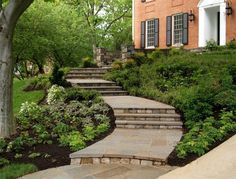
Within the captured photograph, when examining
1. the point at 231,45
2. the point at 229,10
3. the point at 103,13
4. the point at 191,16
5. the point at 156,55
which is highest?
the point at 103,13

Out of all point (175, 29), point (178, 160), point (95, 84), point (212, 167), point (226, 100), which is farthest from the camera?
point (175, 29)

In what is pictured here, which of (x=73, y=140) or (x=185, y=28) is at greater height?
(x=185, y=28)

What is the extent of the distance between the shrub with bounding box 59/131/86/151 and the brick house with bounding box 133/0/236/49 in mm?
12333

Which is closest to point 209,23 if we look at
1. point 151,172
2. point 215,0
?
point 215,0

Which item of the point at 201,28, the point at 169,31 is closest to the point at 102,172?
the point at 201,28

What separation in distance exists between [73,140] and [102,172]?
1.82 meters

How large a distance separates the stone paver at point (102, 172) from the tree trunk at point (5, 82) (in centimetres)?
264

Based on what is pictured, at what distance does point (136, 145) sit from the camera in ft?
24.1

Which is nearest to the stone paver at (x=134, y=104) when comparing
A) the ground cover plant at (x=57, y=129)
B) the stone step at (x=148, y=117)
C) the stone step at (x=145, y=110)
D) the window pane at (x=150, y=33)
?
the stone step at (x=145, y=110)

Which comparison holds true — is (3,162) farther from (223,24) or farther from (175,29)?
(175,29)

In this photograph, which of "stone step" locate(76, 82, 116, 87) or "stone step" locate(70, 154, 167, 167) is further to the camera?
"stone step" locate(76, 82, 116, 87)

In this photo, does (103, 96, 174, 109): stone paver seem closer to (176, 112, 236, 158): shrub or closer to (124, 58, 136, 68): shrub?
(176, 112, 236, 158): shrub

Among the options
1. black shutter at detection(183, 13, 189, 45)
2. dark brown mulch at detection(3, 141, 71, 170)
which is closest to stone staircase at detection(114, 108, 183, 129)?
dark brown mulch at detection(3, 141, 71, 170)

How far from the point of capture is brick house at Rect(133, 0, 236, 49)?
61.6 feet
